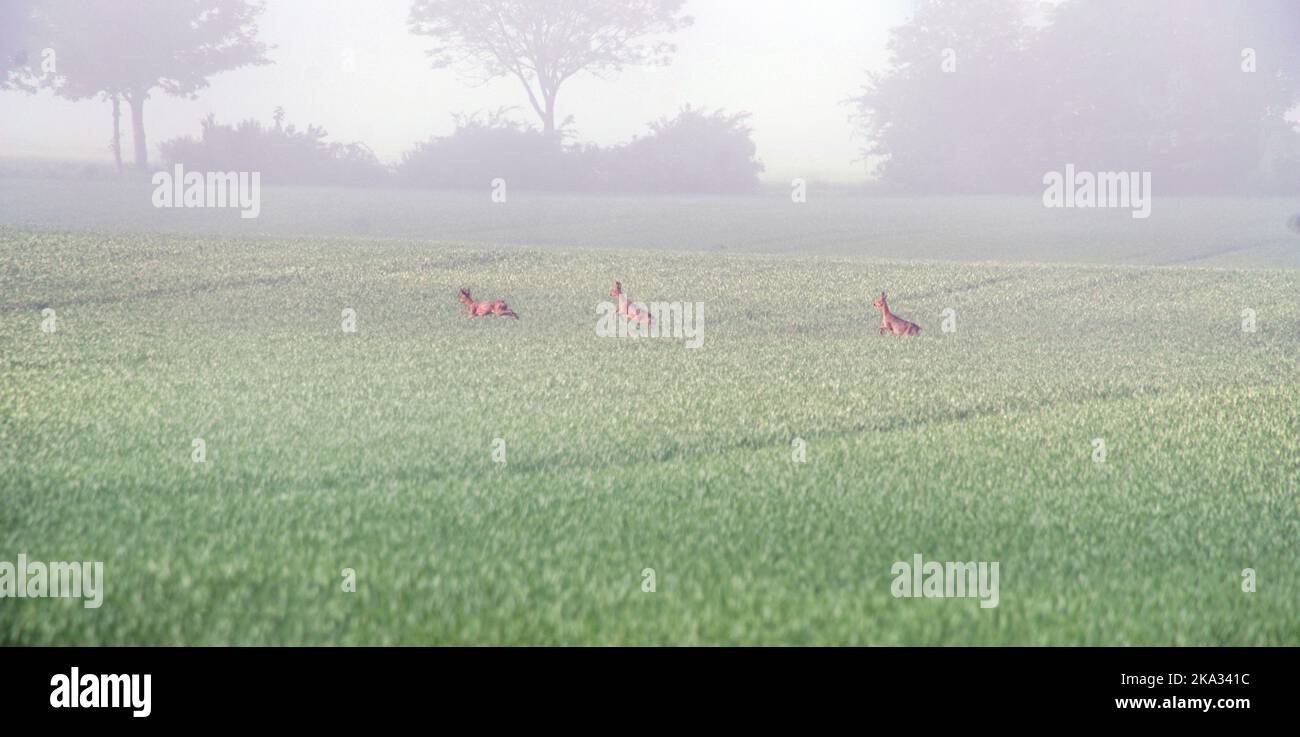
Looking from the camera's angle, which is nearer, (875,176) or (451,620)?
(451,620)

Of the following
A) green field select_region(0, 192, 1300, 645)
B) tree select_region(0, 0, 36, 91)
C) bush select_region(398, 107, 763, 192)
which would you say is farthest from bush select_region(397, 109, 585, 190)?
green field select_region(0, 192, 1300, 645)

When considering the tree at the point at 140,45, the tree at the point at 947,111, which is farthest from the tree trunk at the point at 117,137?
the tree at the point at 947,111

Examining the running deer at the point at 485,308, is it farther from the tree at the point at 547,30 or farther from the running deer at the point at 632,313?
the tree at the point at 547,30

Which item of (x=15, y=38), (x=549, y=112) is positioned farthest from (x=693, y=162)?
(x=15, y=38)

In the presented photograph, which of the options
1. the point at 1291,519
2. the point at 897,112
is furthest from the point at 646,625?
the point at 897,112

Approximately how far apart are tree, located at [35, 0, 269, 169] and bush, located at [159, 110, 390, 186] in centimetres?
337

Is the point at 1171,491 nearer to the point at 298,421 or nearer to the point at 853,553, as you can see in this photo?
the point at 853,553

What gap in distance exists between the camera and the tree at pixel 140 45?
67.1 metres

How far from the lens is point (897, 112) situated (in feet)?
270

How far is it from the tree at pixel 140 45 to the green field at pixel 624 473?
4479cm

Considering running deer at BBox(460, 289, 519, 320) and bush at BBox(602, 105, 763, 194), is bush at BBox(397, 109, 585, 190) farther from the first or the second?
running deer at BBox(460, 289, 519, 320)

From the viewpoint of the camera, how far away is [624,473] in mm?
12094

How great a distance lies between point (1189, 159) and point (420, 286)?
65.5 m

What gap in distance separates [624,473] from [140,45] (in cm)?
6394
